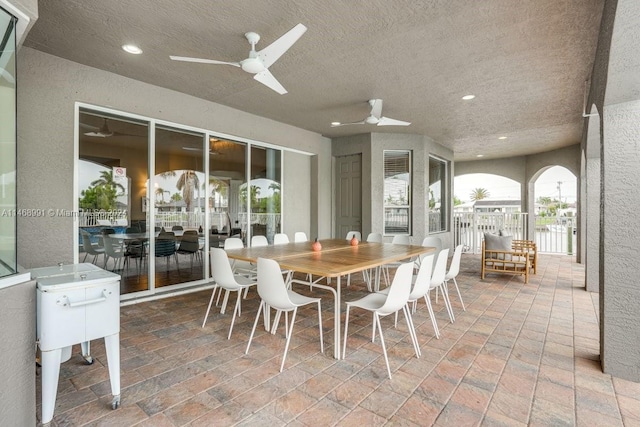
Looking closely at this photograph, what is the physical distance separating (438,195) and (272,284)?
21.5ft

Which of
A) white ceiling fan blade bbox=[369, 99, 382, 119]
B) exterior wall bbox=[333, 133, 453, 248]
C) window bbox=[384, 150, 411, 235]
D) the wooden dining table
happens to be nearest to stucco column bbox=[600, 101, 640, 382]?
the wooden dining table

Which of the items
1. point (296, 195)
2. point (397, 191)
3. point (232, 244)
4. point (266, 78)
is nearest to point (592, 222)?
point (397, 191)

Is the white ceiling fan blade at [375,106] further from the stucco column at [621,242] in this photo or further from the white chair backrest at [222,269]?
the white chair backrest at [222,269]

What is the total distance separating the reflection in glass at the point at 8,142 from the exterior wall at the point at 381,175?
5.60m

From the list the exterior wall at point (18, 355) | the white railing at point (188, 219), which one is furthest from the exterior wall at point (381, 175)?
the exterior wall at point (18, 355)

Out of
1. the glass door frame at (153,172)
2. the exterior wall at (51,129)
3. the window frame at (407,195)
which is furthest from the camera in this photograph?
the window frame at (407,195)

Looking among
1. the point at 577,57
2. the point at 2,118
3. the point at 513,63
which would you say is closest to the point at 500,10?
the point at 513,63

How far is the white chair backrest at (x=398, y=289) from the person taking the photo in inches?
90.8

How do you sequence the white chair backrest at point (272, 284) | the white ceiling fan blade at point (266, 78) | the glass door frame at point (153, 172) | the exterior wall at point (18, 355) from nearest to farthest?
the exterior wall at point (18, 355) < the white chair backrest at point (272, 284) < the white ceiling fan blade at point (266, 78) < the glass door frame at point (153, 172)

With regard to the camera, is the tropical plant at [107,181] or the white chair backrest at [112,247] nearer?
the tropical plant at [107,181]

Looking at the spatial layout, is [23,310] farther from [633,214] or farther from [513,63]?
[513,63]

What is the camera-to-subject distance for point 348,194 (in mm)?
7141

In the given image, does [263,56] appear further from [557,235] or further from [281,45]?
[557,235]

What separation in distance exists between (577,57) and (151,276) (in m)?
5.58
